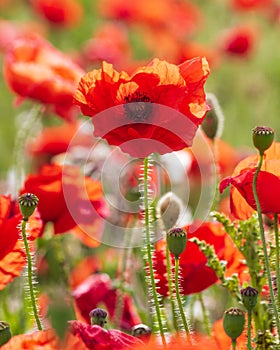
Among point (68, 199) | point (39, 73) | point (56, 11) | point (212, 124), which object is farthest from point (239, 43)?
point (68, 199)

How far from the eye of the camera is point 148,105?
104 centimetres

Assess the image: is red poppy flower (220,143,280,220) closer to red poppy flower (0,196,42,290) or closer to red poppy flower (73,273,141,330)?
red poppy flower (0,196,42,290)

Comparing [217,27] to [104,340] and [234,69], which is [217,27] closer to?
[234,69]

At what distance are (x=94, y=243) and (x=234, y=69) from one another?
2885 millimetres

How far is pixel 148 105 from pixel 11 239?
235mm

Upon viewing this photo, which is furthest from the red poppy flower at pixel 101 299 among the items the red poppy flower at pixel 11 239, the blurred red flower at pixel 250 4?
the blurred red flower at pixel 250 4

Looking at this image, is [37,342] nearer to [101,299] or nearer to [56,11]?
[101,299]

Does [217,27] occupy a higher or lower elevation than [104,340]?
higher

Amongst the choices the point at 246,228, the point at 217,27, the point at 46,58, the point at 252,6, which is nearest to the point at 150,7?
the point at 252,6

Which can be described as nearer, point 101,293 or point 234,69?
point 101,293

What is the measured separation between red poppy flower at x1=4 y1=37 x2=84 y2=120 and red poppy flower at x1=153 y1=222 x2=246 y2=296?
62 cm

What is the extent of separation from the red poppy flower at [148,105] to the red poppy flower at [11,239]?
0.54ft

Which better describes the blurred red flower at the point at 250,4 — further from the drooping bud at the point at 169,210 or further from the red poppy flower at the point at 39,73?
the drooping bud at the point at 169,210

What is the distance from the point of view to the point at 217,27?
5.02 meters
